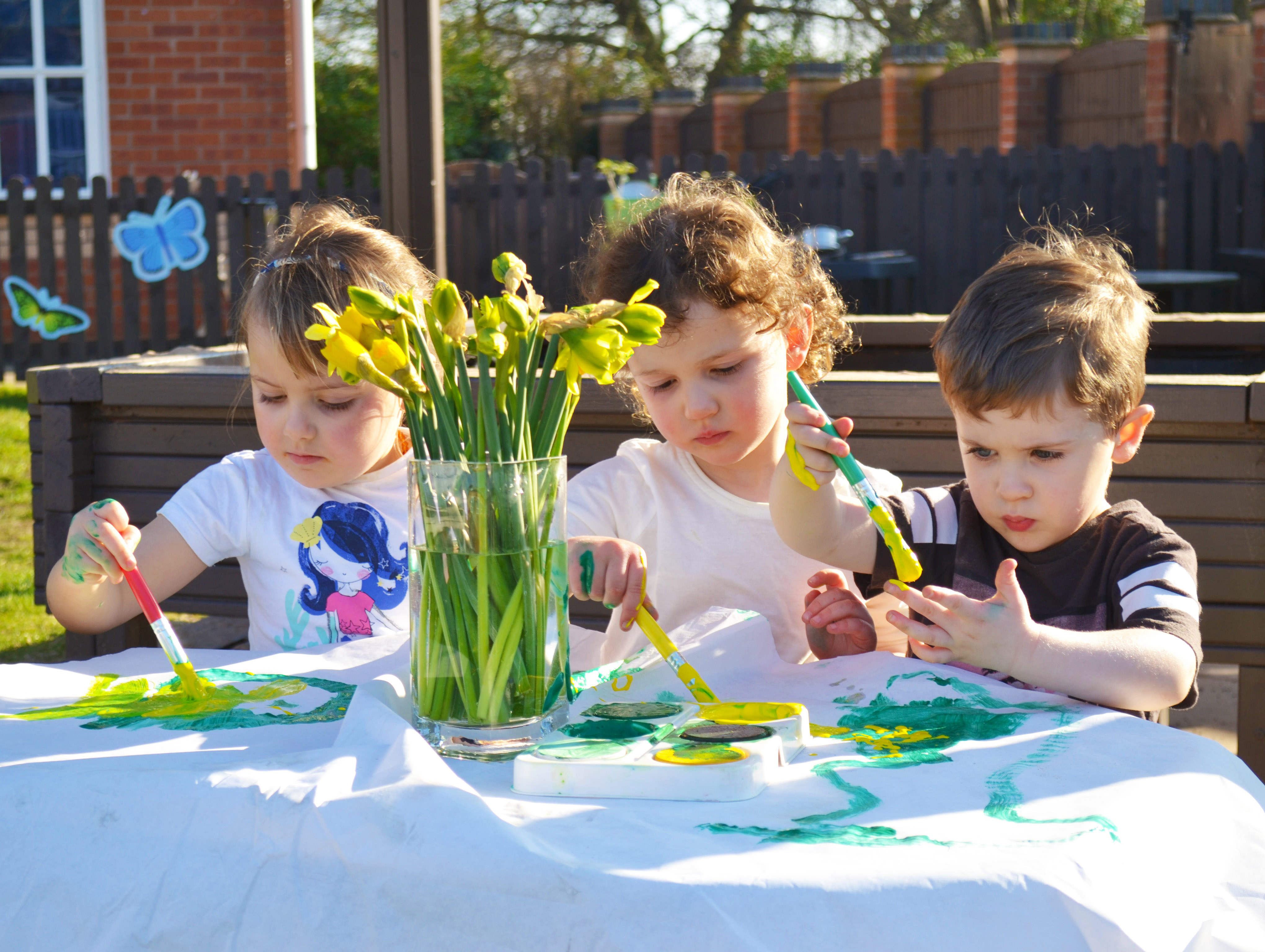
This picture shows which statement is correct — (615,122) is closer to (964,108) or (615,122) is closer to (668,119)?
(668,119)

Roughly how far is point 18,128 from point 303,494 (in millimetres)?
9360

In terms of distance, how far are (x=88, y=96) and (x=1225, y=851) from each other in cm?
1035

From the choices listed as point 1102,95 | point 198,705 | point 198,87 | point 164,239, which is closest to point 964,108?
point 1102,95

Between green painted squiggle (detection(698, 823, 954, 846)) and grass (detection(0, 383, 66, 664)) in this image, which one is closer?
green painted squiggle (detection(698, 823, 954, 846))

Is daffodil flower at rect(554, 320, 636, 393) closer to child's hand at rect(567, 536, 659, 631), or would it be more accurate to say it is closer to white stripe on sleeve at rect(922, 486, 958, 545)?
child's hand at rect(567, 536, 659, 631)

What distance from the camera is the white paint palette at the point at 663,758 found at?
0.98m

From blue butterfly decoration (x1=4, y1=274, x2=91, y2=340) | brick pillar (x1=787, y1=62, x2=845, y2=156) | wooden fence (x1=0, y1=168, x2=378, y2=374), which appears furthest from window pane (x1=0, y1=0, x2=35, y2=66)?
brick pillar (x1=787, y1=62, x2=845, y2=156)

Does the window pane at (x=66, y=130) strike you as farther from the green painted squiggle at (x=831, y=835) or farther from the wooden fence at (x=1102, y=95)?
the green painted squiggle at (x=831, y=835)

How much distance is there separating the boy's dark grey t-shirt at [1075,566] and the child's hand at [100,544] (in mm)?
942

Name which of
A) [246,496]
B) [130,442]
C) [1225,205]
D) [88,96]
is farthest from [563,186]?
[246,496]

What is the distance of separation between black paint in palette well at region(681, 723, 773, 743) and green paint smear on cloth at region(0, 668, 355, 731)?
379 millimetres

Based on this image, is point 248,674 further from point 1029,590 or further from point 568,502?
point 1029,590

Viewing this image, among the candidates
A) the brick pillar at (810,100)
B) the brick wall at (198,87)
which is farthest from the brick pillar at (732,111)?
the brick wall at (198,87)

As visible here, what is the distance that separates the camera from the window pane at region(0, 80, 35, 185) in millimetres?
9734
